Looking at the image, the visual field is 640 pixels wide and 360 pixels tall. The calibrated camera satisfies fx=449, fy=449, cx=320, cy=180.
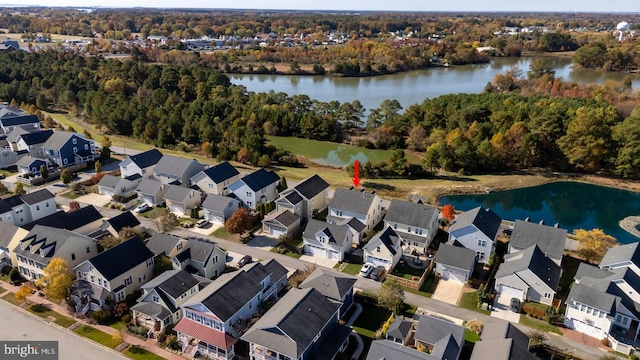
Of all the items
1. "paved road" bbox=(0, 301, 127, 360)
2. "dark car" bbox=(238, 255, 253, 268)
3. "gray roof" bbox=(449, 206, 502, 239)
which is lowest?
"paved road" bbox=(0, 301, 127, 360)

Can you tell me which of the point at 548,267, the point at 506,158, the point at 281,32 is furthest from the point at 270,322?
the point at 281,32

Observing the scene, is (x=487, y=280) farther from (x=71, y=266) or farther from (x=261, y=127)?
(x=261, y=127)

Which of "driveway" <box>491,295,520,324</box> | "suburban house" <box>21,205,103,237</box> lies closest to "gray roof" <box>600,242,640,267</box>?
"driveway" <box>491,295,520,324</box>

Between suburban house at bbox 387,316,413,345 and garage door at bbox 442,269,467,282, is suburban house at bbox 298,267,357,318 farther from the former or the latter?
garage door at bbox 442,269,467,282

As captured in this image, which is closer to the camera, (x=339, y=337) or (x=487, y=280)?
(x=339, y=337)

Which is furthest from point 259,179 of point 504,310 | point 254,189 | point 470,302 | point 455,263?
point 504,310

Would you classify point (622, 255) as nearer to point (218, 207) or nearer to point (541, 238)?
point (541, 238)
